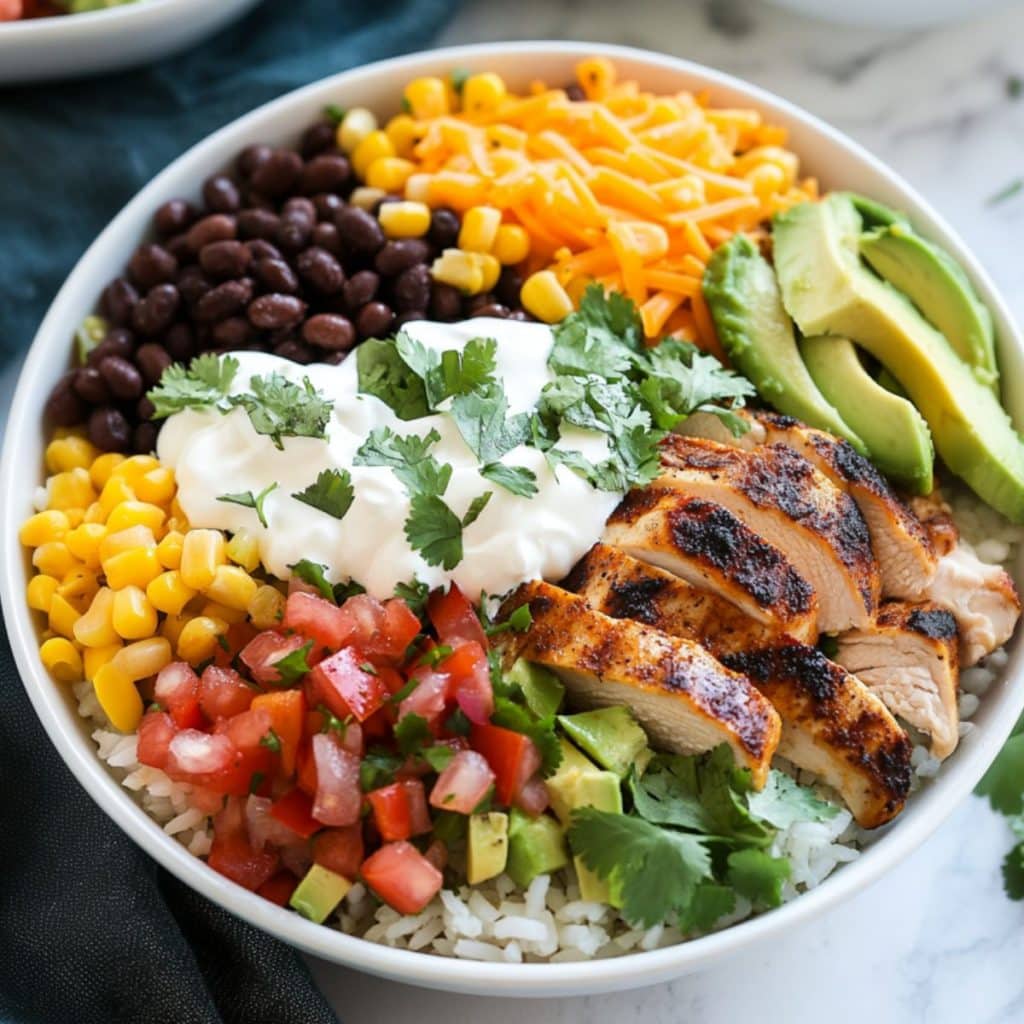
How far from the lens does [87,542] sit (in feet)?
→ 12.1

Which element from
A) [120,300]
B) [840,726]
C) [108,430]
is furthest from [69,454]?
[840,726]

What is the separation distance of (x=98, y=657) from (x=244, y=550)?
0.48 m

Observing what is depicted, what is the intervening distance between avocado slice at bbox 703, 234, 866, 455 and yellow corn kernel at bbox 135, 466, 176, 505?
1684 mm

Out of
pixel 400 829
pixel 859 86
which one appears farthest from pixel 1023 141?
pixel 400 829

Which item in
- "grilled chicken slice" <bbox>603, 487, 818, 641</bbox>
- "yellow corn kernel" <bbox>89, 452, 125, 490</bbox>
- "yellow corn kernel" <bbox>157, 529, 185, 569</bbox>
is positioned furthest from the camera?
"yellow corn kernel" <bbox>89, 452, 125, 490</bbox>

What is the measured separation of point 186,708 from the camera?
11.0 ft

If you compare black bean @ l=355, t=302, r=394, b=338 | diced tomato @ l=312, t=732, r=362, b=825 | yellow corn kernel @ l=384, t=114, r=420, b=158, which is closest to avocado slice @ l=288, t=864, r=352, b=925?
diced tomato @ l=312, t=732, r=362, b=825

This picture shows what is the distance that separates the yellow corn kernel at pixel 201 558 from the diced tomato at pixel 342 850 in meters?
0.78

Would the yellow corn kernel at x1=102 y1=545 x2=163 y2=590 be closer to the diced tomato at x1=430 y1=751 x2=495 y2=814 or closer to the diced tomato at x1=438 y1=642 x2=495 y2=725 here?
the diced tomato at x1=438 y1=642 x2=495 y2=725

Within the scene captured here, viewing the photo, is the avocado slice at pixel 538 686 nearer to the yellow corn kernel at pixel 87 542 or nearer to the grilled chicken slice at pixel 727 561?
the grilled chicken slice at pixel 727 561

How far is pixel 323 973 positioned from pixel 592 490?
4.98 feet

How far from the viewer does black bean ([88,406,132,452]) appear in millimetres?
4051

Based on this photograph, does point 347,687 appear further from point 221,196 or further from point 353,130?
point 353,130

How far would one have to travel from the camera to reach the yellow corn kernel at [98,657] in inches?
139
